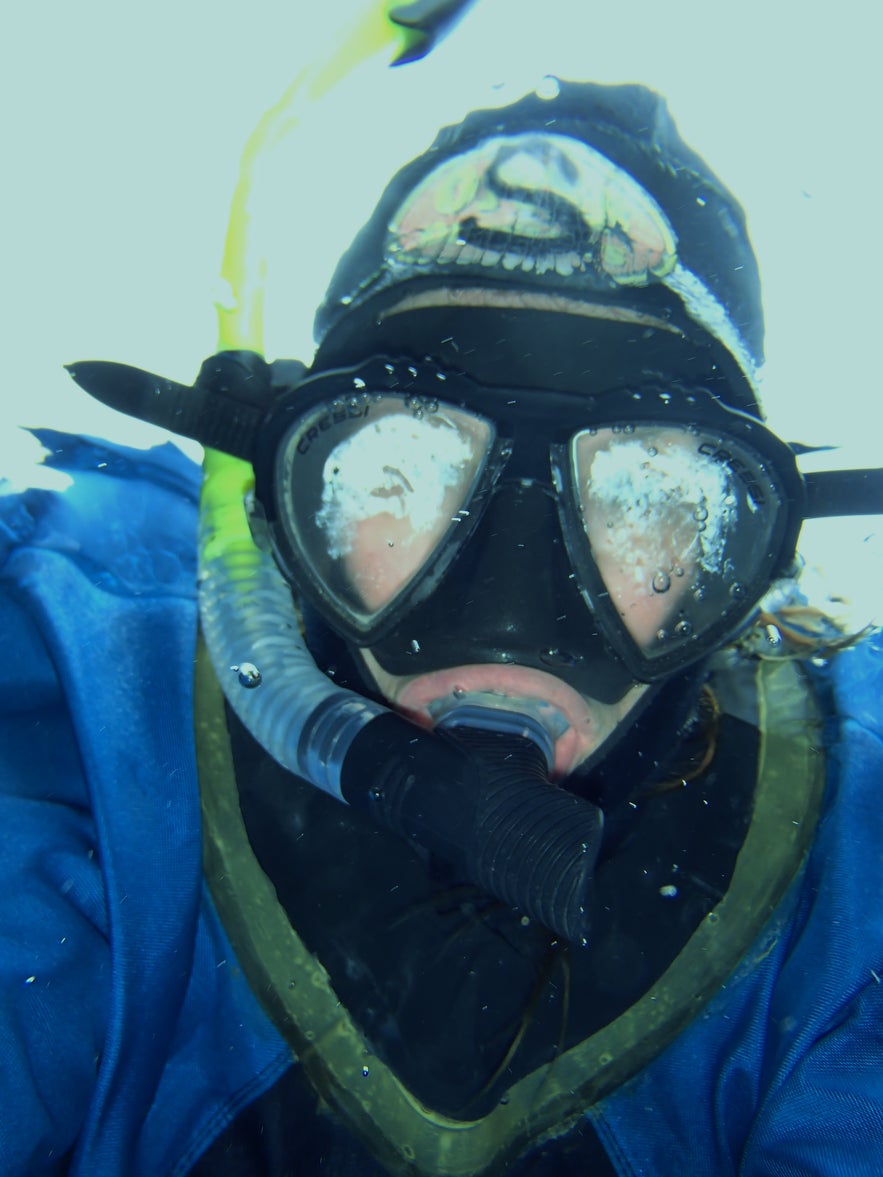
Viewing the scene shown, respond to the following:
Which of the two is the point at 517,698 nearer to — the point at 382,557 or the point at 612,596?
the point at 612,596

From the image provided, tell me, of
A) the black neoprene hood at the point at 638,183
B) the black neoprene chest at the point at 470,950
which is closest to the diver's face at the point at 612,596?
the black neoprene chest at the point at 470,950

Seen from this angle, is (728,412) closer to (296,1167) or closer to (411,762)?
(411,762)

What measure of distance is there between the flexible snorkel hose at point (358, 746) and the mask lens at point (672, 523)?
444 mm

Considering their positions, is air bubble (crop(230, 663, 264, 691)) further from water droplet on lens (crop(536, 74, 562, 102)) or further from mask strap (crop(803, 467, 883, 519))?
water droplet on lens (crop(536, 74, 562, 102))

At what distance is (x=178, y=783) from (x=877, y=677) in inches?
70.6

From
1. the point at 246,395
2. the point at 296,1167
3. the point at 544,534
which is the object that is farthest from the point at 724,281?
the point at 296,1167

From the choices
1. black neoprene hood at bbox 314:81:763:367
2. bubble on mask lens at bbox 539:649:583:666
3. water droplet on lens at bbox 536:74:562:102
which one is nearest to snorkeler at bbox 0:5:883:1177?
bubble on mask lens at bbox 539:649:583:666

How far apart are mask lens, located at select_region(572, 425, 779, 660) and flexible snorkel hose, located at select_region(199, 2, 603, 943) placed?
44 centimetres

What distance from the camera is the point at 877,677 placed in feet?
6.21

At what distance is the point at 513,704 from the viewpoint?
1.57 metres

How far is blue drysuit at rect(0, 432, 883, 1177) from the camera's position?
51.0 inches

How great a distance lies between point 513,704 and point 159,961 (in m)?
0.91

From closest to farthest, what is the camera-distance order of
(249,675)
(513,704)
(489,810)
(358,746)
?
(489,810), (358,746), (513,704), (249,675)

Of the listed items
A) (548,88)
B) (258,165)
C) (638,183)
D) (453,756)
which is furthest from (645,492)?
(258,165)
